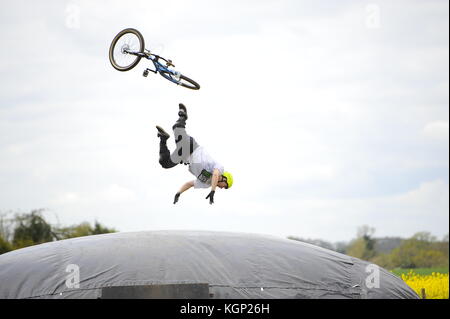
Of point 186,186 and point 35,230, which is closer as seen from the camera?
point 186,186

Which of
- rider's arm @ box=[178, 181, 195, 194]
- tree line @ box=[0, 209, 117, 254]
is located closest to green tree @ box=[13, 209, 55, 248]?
tree line @ box=[0, 209, 117, 254]

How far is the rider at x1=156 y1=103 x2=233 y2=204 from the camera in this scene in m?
15.5

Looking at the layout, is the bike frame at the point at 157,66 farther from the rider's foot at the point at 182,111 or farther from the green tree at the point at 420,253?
the green tree at the point at 420,253

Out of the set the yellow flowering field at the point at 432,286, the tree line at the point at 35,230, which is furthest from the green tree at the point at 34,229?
the yellow flowering field at the point at 432,286

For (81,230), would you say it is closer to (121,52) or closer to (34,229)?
(34,229)

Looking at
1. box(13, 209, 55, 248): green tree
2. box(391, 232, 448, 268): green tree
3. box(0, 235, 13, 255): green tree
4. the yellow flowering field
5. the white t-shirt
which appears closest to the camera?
the white t-shirt

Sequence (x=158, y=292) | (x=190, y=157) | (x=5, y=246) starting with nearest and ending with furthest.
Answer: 1. (x=158, y=292)
2. (x=190, y=157)
3. (x=5, y=246)

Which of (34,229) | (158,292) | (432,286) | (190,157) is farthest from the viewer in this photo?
(34,229)

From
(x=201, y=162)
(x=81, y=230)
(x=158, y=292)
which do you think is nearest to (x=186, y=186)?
(x=201, y=162)

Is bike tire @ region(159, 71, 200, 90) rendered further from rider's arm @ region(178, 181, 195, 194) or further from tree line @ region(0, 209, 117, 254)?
tree line @ region(0, 209, 117, 254)

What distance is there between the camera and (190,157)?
51.2 feet
